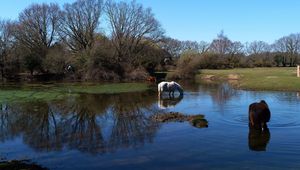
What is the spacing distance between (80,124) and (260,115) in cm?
847

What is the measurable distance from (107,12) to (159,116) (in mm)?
50685

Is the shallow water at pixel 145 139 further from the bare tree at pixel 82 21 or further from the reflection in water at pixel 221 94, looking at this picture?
the bare tree at pixel 82 21

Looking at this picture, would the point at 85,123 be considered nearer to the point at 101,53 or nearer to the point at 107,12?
the point at 101,53

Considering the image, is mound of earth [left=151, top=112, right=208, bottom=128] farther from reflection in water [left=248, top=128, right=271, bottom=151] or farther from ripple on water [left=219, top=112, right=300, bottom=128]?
reflection in water [left=248, top=128, right=271, bottom=151]

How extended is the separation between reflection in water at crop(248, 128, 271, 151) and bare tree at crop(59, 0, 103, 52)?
54.0 meters

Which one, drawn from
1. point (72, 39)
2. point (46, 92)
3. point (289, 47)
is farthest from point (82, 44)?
point (289, 47)

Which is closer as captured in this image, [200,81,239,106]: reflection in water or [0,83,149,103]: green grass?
[200,81,239,106]: reflection in water

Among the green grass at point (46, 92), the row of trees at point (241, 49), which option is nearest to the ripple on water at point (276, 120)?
the green grass at point (46, 92)

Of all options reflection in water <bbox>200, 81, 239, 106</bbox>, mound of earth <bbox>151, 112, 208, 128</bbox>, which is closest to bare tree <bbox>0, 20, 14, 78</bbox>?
reflection in water <bbox>200, 81, 239, 106</bbox>

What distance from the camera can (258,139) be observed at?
15.4 metres

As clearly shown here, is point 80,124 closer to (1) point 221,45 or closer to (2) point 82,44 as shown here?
(2) point 82,44

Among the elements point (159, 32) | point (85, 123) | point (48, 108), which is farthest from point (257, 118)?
point (159, 32)

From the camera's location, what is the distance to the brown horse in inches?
651

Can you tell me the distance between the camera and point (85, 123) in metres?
20.1
